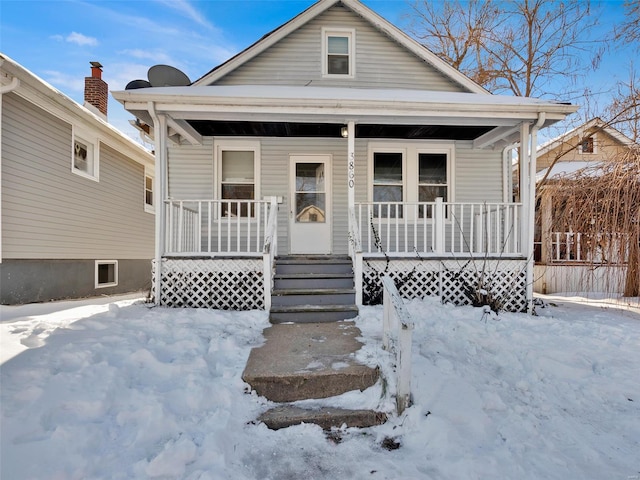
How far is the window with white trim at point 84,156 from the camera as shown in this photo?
8336mm

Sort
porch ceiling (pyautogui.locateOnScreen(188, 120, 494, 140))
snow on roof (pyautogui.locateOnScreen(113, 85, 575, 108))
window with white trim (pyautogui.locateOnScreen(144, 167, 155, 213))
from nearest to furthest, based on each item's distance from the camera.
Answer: snow on roof (pyautogui.locateOnScreen(113, 85, 575, 108)), porch ceiling (pyautogui.locateOnScreen(188, 120, 494, 140)), window with white trim (pyautogui.locateOnScreen(144, 167, 155, 213))

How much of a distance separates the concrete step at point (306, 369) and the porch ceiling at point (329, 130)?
447 centimetres

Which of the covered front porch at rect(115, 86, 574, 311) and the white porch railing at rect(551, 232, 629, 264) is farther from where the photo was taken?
the covered front porch at rect(115, 86, 574, 311)

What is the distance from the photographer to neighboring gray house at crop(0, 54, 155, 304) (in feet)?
21.5

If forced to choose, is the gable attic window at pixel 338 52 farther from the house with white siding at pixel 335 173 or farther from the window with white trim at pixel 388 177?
the window with white trim at pixel 388 177

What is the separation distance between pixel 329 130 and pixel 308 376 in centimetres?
548

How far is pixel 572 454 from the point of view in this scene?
8.08 feet

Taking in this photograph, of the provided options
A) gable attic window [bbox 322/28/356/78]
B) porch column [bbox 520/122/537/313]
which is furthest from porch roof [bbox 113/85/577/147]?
gable attic window [bbox 322/28/356/78]

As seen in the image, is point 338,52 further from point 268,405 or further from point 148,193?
point 268,405

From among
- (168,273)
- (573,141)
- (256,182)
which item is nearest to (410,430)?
(168,273)

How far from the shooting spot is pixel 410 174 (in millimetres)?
7918

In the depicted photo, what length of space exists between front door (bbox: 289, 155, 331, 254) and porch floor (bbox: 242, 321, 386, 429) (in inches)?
143

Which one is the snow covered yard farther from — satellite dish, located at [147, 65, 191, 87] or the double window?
satellite dish, located at [147, 65, 191, 87]

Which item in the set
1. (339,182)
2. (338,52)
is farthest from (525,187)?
(338,52)
